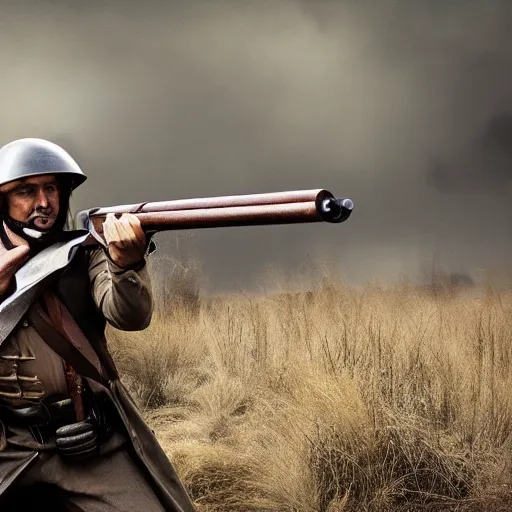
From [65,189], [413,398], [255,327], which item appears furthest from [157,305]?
[65,189]

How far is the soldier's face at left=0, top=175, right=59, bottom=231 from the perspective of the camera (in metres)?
2.74

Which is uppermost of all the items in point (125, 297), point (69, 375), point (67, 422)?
point (125, 297)

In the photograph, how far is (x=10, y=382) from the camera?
267 cm

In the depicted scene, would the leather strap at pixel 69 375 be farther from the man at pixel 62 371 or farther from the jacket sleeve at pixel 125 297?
the jacket sleeve at pixel 125 297

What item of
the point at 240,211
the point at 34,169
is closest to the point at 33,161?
the point at 34,169

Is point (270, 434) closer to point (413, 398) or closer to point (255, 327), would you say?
point (413, 398)

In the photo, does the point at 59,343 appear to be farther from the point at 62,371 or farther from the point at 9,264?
the point at 9,264

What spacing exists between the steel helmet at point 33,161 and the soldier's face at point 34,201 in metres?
0.04

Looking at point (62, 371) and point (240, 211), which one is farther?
point (62, 371)

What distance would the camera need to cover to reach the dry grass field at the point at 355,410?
4688 mm

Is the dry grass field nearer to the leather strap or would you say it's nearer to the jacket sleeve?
the leather strap

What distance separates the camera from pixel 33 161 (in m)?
2.72

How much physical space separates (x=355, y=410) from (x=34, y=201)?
257cm

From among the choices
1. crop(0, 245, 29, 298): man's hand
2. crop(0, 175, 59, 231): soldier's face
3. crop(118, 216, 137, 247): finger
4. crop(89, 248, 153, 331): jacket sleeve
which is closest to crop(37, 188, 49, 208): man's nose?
crop(0, 175, 59, 231): soldier's face
